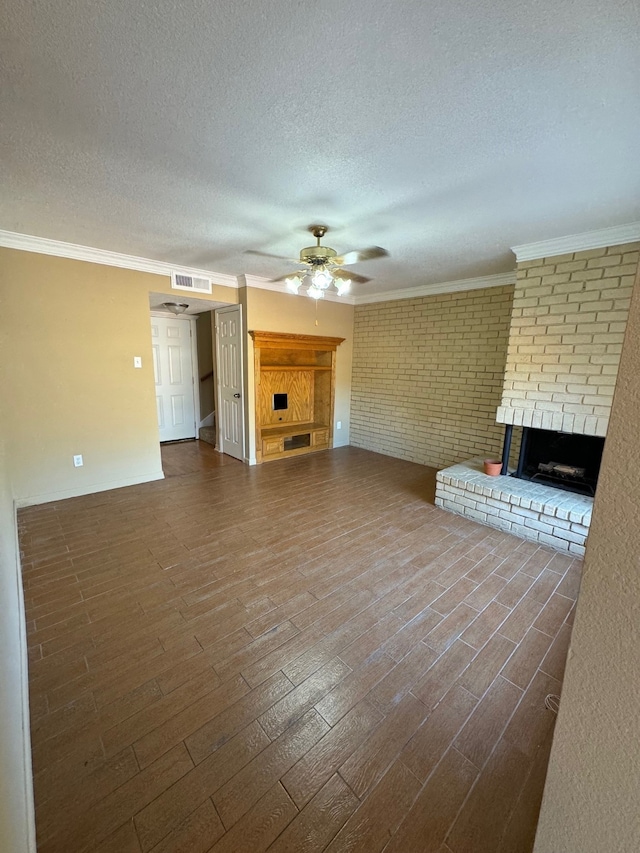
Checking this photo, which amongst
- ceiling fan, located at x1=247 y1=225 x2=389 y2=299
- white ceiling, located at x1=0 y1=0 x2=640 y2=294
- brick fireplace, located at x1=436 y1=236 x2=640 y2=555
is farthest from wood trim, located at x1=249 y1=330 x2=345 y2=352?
brick fireplace, located at x1=436 y1=236 x2=640 y2=555

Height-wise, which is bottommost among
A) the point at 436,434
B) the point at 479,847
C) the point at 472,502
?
the point at 479,847

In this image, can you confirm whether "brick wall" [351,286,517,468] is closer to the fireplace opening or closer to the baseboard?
the fireplace opening

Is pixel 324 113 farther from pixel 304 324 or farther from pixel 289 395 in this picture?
pixel 289 395

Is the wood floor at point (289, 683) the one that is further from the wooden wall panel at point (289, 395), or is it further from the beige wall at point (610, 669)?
the wooden wall panel at point (289, 395)

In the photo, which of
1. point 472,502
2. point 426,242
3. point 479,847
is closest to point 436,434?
point 472,502

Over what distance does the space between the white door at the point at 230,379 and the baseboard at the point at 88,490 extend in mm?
1189

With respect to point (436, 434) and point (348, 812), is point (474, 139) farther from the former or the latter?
point (436, 434)

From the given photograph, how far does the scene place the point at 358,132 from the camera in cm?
157

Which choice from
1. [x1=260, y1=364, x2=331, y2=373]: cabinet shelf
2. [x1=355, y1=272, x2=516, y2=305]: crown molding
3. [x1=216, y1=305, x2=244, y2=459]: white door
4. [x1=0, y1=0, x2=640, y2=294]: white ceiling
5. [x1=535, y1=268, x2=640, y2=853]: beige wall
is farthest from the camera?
[x1=260, y1=364, x2=331, y2=373]: cabinet shelf

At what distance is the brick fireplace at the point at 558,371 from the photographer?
270 centimetres

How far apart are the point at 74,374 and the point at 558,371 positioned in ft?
Answer: 14.9

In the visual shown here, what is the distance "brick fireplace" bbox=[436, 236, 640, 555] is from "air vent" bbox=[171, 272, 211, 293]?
3.44m

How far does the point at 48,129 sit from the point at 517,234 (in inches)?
121

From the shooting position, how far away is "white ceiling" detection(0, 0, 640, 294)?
3.56ft
